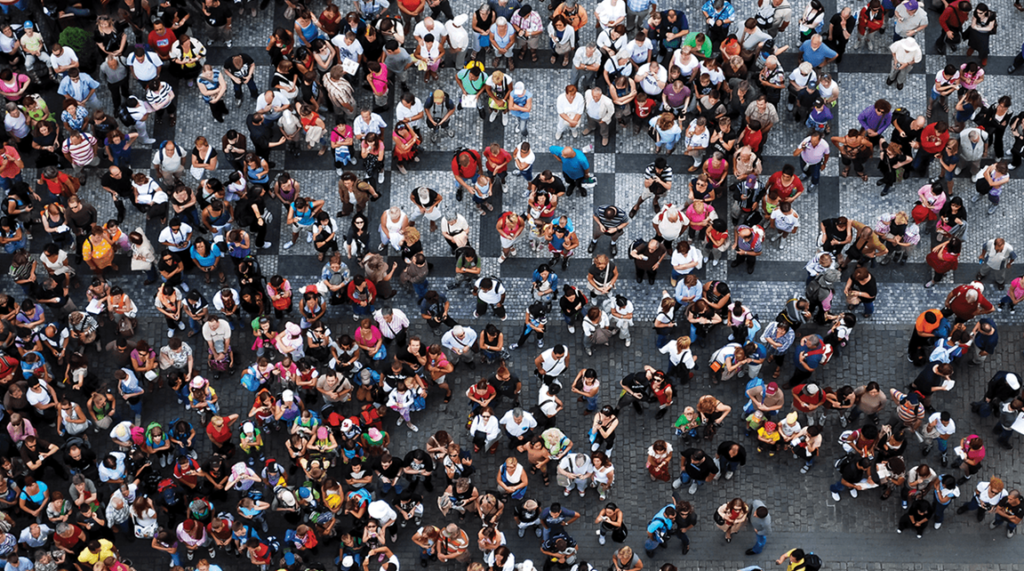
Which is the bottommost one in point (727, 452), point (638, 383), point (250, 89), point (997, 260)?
point (727, 452)

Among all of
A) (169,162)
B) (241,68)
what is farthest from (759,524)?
(241,68)

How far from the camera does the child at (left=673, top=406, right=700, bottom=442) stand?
20.6m

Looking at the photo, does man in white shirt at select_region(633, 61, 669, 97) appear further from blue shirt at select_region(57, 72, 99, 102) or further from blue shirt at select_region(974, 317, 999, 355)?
blue shirt at select_region(57, 72, 99, 102)

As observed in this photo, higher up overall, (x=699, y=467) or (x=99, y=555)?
(x=699, y=467)

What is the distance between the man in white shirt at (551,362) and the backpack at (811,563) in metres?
5.22

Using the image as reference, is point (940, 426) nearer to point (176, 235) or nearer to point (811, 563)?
point (811, 563)

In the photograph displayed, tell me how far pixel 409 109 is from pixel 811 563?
11191mm

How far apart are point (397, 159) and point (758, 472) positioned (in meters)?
9.31

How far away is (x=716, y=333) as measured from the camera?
22359mm

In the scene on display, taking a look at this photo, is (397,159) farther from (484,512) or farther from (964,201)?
(964,201)

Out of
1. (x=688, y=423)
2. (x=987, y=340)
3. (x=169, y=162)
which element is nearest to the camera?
(x=688, y=423)

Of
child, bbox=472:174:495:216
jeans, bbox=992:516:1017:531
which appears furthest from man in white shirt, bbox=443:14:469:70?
jeans, bbox=992:516:1017:531

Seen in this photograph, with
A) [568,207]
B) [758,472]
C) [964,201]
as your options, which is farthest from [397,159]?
[964,201]

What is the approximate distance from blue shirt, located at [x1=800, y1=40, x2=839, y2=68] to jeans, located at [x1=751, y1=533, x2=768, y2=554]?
9691 mm
